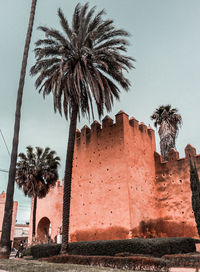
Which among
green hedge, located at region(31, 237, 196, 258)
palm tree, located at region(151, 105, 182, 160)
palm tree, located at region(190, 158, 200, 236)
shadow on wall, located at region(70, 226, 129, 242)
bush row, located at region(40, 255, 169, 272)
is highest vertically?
palm tree, located at region(151, 105, 182, 160)

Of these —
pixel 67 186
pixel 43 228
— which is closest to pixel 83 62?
pixel 67 186

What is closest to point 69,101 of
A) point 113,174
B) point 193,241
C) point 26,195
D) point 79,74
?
point 79,74

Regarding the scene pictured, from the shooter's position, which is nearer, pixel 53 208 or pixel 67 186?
pixel 67 186

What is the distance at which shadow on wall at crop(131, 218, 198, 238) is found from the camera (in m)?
15.9

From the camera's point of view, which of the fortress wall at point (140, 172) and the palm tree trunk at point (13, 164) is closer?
the palm tree trunk at point (13, 164)

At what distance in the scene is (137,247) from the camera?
496 inches

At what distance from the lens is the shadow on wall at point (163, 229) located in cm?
1590

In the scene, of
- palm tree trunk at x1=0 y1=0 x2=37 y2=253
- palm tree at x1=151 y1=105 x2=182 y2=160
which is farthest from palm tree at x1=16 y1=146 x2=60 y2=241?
palm tree trunk at x1=0 y1=0 x2=37 y2=253

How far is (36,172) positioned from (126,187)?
12082mm

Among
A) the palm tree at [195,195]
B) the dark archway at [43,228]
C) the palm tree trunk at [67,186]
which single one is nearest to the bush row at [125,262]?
the palm tree trunk at [67,186]

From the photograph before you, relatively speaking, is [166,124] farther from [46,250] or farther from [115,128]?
[46,250]

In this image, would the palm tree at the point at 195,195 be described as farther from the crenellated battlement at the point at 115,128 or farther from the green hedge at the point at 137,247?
the crenellated battlement at the point at 115,128

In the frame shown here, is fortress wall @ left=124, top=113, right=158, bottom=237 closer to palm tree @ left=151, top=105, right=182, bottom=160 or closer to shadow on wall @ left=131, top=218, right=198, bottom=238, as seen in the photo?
shadow on wall @ left=131, top=218, right=198, bottom=238

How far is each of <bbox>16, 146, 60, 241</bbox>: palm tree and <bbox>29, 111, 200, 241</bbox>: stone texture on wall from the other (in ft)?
21.5
